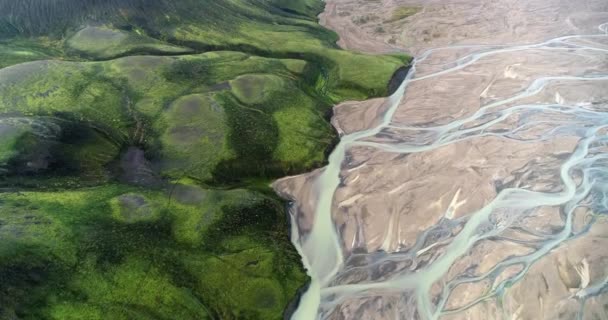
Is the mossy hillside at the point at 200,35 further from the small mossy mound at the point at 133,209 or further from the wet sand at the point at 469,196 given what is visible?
the small mossy mound at the point at 133,209

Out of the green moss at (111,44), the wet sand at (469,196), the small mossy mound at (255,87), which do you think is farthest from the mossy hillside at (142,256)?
the green moss at (111,44)

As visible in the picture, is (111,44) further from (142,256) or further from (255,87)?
(142,256)

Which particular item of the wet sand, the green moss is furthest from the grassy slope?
the wet sand

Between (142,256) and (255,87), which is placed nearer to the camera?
(142,256)

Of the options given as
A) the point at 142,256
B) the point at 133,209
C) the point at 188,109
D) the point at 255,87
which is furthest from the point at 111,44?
the point at 142,256

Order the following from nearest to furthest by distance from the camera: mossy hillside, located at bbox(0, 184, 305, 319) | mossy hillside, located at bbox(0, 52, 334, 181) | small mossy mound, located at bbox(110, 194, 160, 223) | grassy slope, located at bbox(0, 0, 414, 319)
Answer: mossy hillside, located at bbox(0, 184, 305, 319) → grassy slope, located at bbox(0, 0, 414, 319) → small mossy mound, located at bbox(110, 194, 160, 223) → mossy hillside, located at bbox(0, 52, 334, 181)

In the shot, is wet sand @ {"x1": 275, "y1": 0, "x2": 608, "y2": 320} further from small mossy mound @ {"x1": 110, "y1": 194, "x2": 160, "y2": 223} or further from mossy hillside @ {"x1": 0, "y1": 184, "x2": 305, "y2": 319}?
small mossy mound @ {"x1": 110, "y1": 194, "x2": 160, "y2": 223}

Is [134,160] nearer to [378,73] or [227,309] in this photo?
[227,309]
